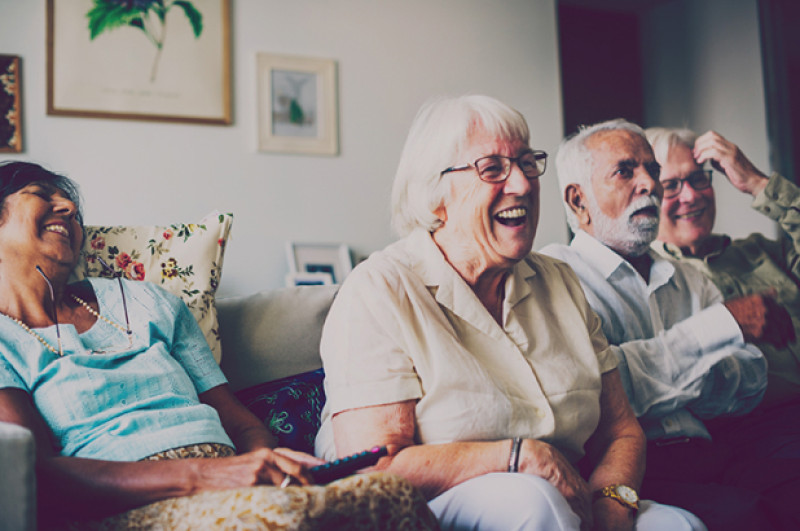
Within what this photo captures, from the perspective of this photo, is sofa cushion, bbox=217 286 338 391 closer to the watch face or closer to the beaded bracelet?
the beaded bracelet

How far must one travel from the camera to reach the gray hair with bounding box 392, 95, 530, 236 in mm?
1427

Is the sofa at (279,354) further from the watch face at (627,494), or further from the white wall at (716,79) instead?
the white wall at (716,79)

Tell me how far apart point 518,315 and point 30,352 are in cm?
91

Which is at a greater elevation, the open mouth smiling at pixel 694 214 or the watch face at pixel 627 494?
the open mouth smiling at pixel 694 214

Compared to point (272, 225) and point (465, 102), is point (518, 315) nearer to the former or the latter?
point (465, 102)

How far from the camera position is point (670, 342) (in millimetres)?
1658

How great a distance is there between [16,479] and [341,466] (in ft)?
1.44

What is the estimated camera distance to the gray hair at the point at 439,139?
143 centimetres

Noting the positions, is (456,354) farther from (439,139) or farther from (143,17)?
(143,17)

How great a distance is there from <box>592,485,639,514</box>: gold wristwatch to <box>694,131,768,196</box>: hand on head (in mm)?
1380

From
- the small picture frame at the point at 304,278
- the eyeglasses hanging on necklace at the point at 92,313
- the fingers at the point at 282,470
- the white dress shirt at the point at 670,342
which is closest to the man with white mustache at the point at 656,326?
the white dress shirt at the point at 670,342

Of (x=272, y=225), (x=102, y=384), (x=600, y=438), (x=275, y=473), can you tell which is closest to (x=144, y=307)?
(x=102, y=384)

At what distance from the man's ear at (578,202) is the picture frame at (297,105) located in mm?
1687

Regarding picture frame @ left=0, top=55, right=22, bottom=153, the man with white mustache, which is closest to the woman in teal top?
the man with white mustache
